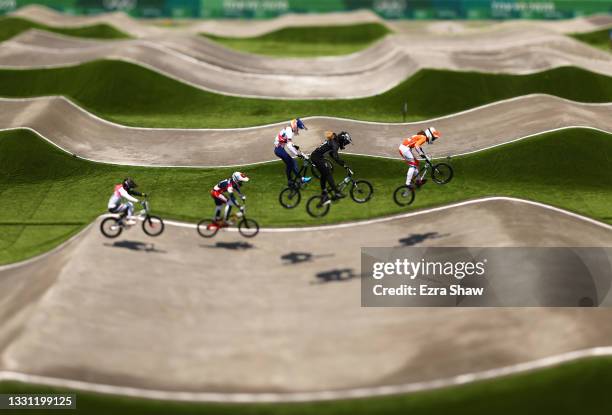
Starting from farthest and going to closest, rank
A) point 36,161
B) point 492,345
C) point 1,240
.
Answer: point 36,161 < point 1,240 < point 492,345

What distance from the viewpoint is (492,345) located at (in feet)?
48.6

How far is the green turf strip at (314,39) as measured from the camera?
63.0 metres

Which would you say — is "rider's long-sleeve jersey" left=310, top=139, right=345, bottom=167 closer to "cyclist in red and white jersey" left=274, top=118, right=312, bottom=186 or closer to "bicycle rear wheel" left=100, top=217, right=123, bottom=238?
"cyclist in red and white jersey" left=274, top=118, right=312, bottom=186

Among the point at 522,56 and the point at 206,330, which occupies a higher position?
the point at 522,56

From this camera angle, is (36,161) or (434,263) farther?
(36,161)

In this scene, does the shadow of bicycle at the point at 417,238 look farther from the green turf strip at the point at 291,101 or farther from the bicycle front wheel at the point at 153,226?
the green turf strip at the point at 291,101

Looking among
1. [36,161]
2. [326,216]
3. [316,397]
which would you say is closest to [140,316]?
[316,397]

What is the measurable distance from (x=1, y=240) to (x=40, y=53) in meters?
31.1

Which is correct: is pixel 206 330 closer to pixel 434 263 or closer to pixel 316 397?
pixel 316 397

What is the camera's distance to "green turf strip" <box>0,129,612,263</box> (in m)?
23.9

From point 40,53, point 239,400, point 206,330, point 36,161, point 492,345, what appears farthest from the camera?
point 40,53

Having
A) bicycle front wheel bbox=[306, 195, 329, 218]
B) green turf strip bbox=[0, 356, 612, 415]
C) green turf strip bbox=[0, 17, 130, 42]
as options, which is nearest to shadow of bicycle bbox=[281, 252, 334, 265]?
bicycle front wheel bbox=[306, 195, 329, 218]

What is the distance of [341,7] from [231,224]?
233 feet

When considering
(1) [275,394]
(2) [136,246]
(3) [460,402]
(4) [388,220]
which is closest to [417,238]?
(4) [388,220]
